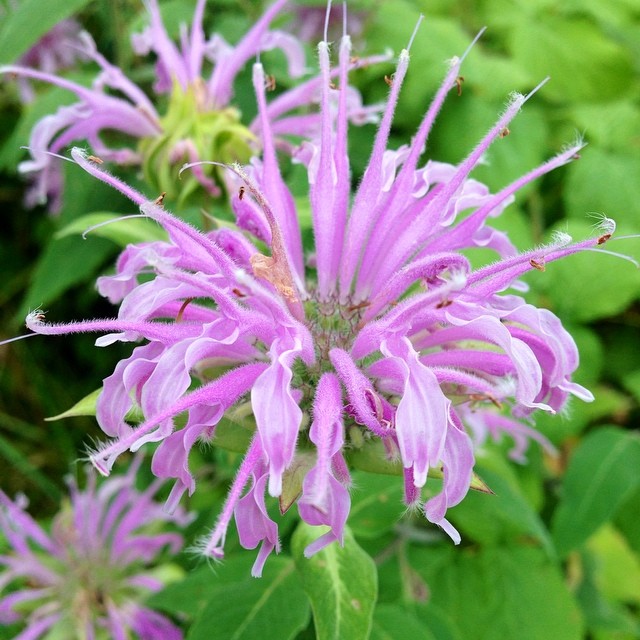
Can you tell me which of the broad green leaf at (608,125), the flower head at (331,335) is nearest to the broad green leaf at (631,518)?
the broad green leaf at (608,125)

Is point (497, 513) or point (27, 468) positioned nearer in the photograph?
point (497, 513)

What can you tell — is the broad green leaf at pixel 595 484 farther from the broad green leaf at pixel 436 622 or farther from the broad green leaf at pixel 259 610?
the broad green leaf at pixel 259 610

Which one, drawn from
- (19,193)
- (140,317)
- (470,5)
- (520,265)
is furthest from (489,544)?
(19,193)

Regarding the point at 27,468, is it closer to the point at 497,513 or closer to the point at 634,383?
the point at 497,513

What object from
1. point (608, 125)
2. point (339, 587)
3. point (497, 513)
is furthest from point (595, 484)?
point (608, 125)

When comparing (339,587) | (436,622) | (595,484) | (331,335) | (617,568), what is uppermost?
(331,335)

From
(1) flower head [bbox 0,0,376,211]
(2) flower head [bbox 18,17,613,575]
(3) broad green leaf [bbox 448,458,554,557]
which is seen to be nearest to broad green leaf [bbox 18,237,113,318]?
(1) flower head [bbox 0,0,376,211]

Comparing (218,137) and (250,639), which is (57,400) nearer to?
(218,137)

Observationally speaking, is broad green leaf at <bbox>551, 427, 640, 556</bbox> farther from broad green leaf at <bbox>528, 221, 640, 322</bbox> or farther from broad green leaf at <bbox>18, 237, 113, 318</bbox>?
broad green leaf at <bbox>18, 237, 113, 318</bbox>
